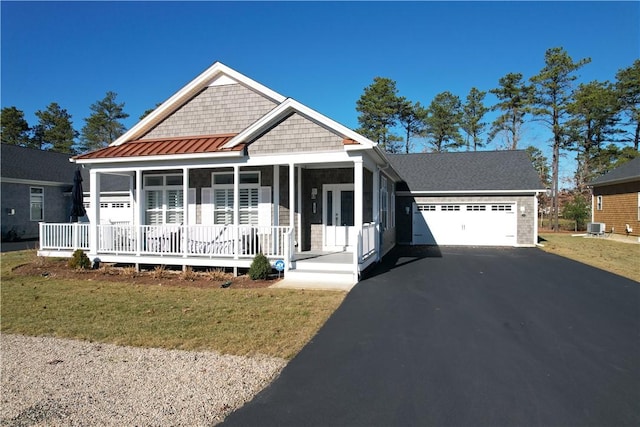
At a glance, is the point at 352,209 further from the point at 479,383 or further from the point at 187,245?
the point at 479,383

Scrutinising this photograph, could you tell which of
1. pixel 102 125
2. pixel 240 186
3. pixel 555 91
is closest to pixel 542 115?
→ pixel 555 91

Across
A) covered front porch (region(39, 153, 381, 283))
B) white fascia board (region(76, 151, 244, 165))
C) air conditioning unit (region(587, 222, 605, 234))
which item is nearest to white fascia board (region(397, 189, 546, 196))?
covered front porch (region(39, 153, 381, 283))

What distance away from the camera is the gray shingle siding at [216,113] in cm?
1255

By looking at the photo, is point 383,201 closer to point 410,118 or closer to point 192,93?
point 192,93

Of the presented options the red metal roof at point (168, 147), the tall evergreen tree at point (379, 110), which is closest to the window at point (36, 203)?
the red metal roof at point (168, 147)

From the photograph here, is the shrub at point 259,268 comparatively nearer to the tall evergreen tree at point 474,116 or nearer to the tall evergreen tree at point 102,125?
the tall evergreen tree at point 474,116

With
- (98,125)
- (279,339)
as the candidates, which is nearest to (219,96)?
(279,339)

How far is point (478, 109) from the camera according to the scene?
3753cm

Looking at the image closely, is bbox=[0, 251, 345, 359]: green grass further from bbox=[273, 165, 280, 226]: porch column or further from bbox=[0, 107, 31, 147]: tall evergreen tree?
bbox=[0, 107, 31, 147]: tall evergreen tree

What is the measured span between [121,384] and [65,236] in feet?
35.1

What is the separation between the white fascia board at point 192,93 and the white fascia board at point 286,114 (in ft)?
7.10

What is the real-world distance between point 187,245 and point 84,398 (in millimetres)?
7291

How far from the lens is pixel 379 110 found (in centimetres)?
3584

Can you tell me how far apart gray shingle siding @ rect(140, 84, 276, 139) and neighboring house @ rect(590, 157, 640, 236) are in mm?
20262
